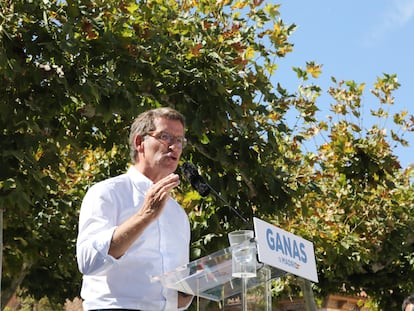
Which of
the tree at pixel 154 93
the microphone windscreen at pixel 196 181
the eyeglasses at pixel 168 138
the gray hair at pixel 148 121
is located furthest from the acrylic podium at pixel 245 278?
the tree at pixel 154 93

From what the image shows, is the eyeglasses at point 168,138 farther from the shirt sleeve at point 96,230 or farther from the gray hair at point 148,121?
the shirt sleeve at point 96,230

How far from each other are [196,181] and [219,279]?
A: 42 cm

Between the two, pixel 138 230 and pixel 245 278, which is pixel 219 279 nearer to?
pixel 245 278

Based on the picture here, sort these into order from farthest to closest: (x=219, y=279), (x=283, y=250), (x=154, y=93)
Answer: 1. (x=154, y=93)
2. (x=219, y=279)
3. (x=283, y=250)

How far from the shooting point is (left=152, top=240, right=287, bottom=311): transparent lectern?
2.90 meters

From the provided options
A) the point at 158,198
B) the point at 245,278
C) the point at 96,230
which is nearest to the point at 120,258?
the point at 96,230

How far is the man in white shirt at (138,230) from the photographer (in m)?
2.81

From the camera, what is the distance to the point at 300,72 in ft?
29.3

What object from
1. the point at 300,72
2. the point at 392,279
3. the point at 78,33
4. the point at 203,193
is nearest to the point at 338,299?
the point at 392,279

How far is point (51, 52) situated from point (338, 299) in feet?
94.7

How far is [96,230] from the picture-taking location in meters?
2.89

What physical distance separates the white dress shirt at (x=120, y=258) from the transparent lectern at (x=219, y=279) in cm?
8

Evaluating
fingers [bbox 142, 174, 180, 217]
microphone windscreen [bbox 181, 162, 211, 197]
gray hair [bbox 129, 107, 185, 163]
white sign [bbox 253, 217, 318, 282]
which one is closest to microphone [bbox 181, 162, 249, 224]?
microphone windscreen [bbox 181, 162, 211, 197]

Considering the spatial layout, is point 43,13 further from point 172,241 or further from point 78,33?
point 172,241
